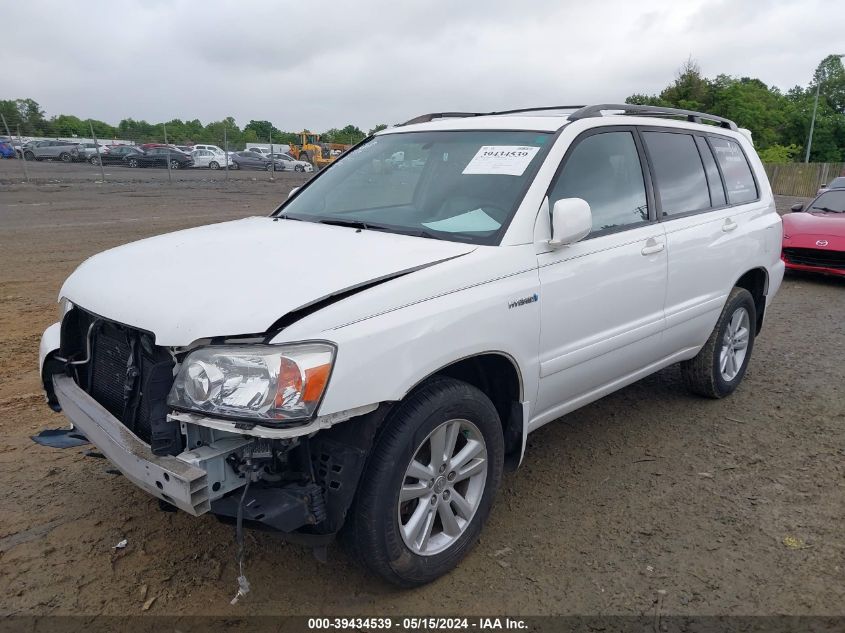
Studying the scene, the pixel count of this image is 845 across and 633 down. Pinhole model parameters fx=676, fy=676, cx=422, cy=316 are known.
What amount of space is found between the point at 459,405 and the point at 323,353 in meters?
0.69

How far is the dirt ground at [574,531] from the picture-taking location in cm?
278

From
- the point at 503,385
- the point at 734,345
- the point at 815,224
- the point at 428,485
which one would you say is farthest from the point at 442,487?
the point at 815,224

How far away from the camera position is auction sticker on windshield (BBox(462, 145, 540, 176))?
3.36 m

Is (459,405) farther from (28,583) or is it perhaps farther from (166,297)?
(28,583)

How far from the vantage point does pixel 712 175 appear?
4.63m

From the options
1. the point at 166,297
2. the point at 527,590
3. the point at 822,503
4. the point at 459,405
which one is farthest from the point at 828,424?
the point at 166,297

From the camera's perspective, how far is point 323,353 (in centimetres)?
233

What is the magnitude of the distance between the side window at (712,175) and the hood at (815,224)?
5993 millimetres

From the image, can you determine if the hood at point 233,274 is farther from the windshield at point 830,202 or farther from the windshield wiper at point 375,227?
the windshield at point 830,202

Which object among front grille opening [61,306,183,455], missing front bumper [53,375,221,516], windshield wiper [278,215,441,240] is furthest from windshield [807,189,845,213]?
missing front bumper [53,375,221,516]

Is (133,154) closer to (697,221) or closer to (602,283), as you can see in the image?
(697,221)

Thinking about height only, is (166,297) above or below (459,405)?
above

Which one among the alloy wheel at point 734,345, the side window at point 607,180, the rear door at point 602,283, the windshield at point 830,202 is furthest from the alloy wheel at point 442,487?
the windshield at point 830,202

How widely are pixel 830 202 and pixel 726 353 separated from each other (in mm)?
7294
